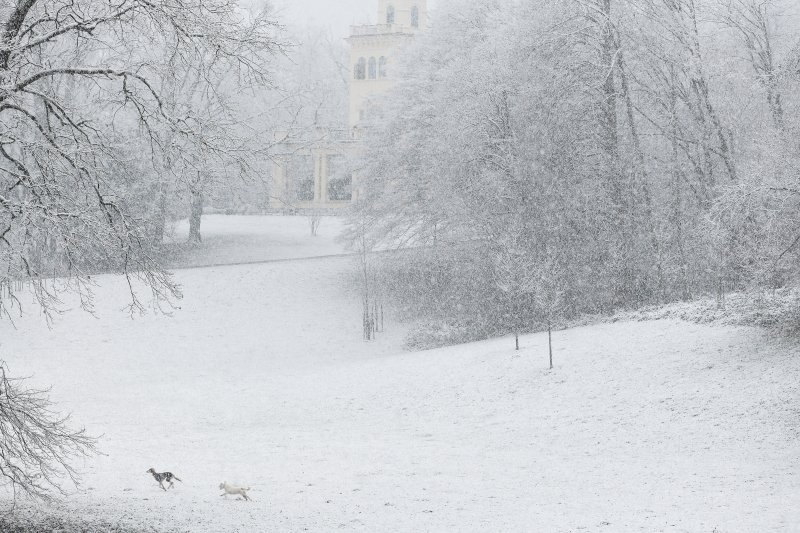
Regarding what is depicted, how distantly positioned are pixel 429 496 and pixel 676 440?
5.22 m

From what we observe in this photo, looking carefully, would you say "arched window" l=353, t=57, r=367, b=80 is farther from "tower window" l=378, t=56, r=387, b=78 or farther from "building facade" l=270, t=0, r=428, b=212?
"tower window" l=378, t=56, r=387, b=78

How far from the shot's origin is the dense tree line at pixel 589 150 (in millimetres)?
Answer: 26031

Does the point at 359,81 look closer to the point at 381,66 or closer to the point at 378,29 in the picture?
the point at 381,66

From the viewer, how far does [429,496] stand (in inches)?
465

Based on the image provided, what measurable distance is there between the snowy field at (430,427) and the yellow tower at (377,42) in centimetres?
3808

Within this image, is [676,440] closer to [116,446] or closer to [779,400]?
[779,400]

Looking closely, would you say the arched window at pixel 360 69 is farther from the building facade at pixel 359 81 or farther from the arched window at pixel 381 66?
the arched window at pixel 381 66

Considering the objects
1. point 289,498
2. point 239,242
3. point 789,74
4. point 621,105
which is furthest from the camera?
point 239,242

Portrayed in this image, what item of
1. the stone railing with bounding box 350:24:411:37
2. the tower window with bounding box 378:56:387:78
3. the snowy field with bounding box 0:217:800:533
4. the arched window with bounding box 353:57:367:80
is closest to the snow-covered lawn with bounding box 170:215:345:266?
the snowy field with bounding box 0:217:800:533

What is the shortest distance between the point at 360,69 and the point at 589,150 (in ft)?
131

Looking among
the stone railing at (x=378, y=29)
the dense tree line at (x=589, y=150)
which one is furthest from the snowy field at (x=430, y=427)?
the stone railing at (x=378, y=29)

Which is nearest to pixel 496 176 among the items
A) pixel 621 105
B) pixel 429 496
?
→ pixel 621 105

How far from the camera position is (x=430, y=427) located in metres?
18.1

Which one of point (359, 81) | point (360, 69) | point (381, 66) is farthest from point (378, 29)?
point (359, 81)
